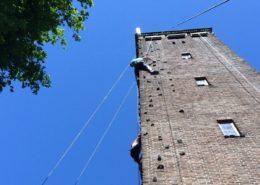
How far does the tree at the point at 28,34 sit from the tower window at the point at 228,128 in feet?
19.2

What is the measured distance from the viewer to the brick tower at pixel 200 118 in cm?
1028

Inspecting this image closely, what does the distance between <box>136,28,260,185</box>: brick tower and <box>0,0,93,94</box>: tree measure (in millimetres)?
3913

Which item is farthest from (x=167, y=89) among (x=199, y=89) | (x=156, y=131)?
(x=156, y=131)

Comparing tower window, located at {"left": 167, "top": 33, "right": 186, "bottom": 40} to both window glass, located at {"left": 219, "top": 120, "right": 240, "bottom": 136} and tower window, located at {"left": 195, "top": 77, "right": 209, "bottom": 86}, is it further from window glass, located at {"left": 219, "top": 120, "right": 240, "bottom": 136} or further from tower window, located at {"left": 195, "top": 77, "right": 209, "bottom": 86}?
window glass, located at {"left": 219, "top": 120, "right": 240, "bottom": 136}

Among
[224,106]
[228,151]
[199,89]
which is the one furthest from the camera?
[199,89]

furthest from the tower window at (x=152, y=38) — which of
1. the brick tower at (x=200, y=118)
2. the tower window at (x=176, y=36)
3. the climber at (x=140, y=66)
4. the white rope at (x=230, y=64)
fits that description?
the climber at (x=140, y=66)

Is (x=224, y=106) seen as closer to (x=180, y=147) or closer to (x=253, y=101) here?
(x=253, y=101)

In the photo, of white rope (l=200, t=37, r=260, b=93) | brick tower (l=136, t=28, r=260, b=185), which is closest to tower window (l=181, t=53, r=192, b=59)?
brick tower (l=136, t=28, r=260, b=185)

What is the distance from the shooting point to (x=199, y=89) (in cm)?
1606

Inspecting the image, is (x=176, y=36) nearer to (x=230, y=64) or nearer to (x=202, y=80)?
(x=230, y=64)

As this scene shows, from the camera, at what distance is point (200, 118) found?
13.4 m

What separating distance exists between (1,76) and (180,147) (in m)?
5.86

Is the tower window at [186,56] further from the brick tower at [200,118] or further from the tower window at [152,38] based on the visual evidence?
the tower window at [152,38]

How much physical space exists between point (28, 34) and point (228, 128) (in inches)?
264
